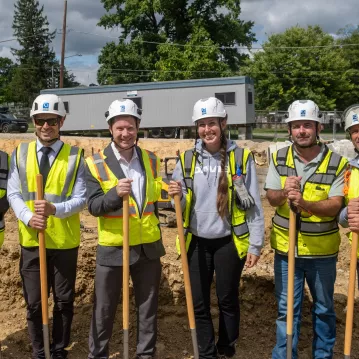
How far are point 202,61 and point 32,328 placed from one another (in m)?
32.8

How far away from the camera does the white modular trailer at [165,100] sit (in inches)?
997

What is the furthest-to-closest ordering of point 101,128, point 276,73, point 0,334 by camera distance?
point 276,73, point 101,128, point 0,334

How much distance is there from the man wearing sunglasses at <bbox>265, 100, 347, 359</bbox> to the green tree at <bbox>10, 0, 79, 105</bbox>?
59.5 meters

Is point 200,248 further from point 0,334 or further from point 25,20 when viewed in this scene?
point 25,20

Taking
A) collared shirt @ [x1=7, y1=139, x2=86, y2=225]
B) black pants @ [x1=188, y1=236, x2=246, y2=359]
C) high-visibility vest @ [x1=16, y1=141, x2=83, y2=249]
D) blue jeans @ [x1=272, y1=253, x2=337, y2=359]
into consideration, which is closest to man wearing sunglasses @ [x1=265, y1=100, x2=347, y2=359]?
blue jeans @ [x1=272, y1=253, x2=337, y2=359]

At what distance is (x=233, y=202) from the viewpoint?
4.16 meters

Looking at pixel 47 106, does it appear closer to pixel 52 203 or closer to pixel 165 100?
pixel 52 203

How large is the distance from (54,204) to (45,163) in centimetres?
38

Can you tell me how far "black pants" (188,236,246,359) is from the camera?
4.17m

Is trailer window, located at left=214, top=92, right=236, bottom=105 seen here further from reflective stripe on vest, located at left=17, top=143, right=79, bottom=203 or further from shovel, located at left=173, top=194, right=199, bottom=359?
shovel, located at left=173, top=194, right=199, bottom=359

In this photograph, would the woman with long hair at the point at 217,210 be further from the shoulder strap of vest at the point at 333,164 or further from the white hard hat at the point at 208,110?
the shoulder strap of vest at the point at 333,164

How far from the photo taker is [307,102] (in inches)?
160

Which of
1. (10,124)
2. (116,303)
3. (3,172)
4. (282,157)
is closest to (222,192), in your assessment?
(282,157)

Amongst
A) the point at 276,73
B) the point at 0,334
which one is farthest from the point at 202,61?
the point at 0,334
